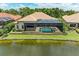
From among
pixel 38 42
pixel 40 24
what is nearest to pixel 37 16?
pixel 40 24

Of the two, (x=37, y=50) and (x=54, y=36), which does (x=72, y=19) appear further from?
(x=37, y=50)

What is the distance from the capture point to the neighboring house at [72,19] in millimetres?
3723

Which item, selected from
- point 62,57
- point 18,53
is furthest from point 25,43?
point 62,57

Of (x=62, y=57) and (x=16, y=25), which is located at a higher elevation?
(x=16, y=25)

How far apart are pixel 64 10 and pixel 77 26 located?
19 cm

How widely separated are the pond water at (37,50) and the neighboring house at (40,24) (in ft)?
0.54

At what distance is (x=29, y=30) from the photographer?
373cm

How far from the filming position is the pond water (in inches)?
147

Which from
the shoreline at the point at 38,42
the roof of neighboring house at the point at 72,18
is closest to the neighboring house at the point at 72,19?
the roof of neighboring house at the point at 72,18

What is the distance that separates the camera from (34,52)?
3738mm

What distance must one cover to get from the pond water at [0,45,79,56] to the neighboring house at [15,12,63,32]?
0.54ft

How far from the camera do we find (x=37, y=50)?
374cm

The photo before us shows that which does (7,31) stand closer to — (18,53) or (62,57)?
(18,53)

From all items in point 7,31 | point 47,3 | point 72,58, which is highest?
point 47,3
